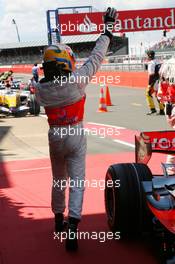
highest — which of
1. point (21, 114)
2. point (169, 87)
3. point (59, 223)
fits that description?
point (169, 87)

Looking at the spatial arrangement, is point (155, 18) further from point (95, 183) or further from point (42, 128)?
point (95, 183)

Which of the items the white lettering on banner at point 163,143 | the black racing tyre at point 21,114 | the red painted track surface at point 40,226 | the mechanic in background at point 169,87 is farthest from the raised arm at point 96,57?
the black racing tyre at point 21,114

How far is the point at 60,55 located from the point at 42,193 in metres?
2.47

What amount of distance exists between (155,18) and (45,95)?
2347cm

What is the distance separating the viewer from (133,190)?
3986 millimetres

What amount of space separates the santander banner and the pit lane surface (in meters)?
13.1

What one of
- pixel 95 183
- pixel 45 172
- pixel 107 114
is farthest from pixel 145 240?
pixel 107 114

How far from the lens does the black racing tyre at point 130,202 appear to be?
3963mm

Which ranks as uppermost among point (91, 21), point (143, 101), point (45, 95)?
point (91, 21)

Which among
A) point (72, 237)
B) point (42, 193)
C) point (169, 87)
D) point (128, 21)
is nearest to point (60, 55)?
point (72, 237)

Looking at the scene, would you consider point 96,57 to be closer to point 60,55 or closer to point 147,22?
point 60,55

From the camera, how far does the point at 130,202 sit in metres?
3.95

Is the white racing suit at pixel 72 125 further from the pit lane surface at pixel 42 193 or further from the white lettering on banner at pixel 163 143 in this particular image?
the white lettering on banner at pixel 163 143

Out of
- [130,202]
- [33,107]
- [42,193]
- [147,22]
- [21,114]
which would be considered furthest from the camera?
[147,22]
